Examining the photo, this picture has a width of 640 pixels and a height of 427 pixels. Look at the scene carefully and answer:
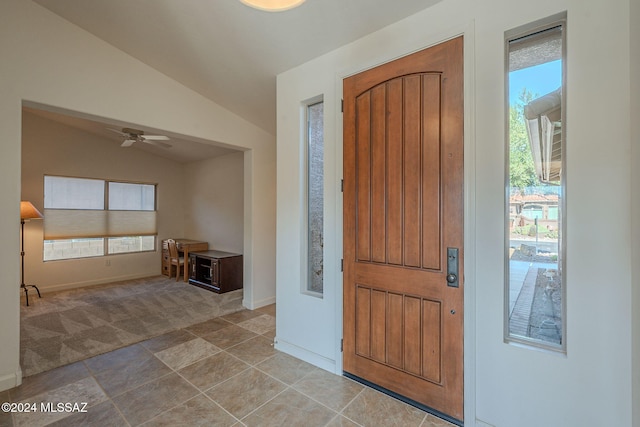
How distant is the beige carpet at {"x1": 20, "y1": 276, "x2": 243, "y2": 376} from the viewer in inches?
114

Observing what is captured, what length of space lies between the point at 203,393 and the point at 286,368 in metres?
0.70

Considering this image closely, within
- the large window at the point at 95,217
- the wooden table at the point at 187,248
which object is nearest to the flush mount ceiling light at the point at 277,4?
the wooden table at the point at 187,248

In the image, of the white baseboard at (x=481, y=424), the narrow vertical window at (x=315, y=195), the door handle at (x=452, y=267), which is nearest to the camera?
the white baseboard at (x=481, y=424)

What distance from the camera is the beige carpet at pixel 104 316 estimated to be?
9.47ft

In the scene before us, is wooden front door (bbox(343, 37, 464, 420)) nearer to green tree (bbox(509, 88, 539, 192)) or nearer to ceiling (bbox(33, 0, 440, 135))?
green tree (bbox(509, 88, 539, 192))

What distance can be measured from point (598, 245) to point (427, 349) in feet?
3.75

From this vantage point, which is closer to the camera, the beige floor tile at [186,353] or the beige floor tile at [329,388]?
the beige floor tile at [329,388]

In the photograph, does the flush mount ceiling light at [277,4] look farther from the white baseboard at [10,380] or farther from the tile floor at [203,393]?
the white baseboard at [10,380]

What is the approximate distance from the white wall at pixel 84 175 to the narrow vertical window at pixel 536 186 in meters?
6.90

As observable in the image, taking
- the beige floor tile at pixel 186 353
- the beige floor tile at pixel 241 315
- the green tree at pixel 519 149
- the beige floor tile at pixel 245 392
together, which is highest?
the green tree at pixel 519 149

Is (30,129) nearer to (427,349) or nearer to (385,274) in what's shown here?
(385,274)

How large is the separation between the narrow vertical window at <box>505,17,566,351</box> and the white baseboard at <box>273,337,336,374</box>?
4.73 feet

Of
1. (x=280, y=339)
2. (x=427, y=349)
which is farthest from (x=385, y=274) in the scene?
(x=280, y=339)

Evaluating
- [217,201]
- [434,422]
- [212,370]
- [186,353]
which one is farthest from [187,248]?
[434,422]
